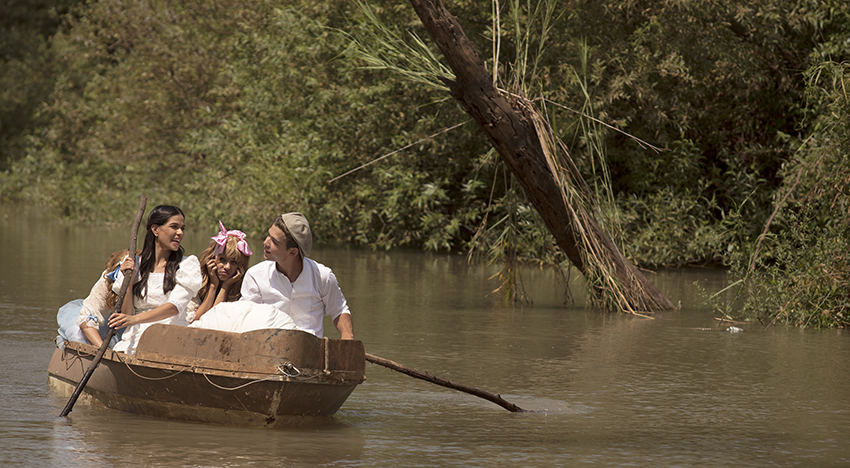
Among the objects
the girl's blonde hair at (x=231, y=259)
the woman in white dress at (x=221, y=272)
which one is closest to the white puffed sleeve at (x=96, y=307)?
the woman in white dress at (x=221, y=272)

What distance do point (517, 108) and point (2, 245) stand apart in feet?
43.4

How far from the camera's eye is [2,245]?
22219 mm

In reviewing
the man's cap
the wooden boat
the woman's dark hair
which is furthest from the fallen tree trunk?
the wooden boat

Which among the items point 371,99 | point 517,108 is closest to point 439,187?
point 371,99

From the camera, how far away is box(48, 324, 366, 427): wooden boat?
A: 6906 millimetres

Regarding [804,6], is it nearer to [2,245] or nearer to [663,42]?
[663,42]

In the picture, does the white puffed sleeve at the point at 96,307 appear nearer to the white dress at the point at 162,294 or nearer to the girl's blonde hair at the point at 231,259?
the white dress at the point at 162,294

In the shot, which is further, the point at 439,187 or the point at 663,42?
the point at 439,187

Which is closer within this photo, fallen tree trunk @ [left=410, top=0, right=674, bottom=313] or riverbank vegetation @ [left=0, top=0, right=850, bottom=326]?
fallen tree trunk @ [left=410, top=0, right=674, bottom=313]

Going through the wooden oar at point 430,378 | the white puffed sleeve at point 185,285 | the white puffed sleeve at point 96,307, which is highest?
the white puffed sleeve at point 185,285

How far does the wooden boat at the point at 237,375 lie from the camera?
6.91m

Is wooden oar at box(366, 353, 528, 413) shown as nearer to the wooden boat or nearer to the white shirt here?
the wooden boat

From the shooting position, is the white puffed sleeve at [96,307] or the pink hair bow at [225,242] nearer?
the white puffed sleeve at [96,307]

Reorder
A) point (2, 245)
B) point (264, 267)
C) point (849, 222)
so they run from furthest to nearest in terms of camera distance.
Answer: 1. point (2, 245)
2. point (849, 222)
3. point (264, 267)
